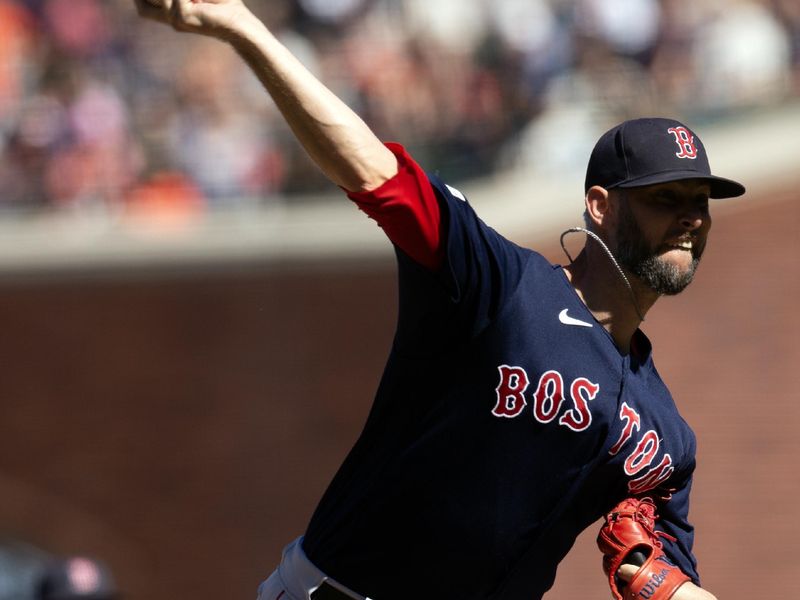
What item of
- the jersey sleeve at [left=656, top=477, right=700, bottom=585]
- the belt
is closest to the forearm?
the belt

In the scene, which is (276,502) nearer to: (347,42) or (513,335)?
(347,42)

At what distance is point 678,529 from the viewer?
4.33 meters

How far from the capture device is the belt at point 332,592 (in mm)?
3945

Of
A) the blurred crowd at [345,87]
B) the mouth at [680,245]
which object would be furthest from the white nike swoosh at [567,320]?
the blurred crowd at [345,87]

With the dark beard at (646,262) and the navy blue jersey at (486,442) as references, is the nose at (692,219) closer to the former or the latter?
the dark beard at (646,262)

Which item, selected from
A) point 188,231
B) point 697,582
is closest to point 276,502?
point 188,231

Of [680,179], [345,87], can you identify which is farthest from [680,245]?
[345,87]

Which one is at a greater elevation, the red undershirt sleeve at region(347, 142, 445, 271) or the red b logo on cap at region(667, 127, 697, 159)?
Result: the red b logo on cap at region(667, 127, 697, 159)

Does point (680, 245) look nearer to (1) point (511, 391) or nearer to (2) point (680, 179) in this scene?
(2) point (680, 179)

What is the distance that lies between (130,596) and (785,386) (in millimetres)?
5806

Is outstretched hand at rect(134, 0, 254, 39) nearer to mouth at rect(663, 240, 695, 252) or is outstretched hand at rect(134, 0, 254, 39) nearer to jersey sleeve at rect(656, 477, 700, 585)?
mouth at rect(663, 240, 695, 252)

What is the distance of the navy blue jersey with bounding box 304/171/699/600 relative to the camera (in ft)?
12.1

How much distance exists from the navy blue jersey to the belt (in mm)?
25

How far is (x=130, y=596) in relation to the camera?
12125 millimetres
